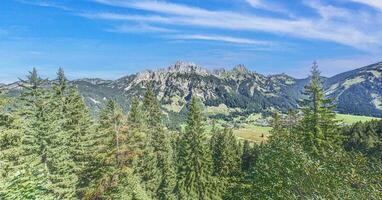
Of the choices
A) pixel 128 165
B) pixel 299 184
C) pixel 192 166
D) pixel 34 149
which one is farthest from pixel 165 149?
pixel 299 184

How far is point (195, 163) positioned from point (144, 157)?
10.5m

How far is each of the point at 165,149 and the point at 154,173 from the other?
282 inches

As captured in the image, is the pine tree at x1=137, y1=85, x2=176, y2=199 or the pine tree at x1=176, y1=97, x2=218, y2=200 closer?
the pine tree at x1=176, y1=97, x2=218, y2=200

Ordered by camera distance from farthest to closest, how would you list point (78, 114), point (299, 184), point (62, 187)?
1. point (78, 114)
2. point (62, 187)
3. point (299, 184)

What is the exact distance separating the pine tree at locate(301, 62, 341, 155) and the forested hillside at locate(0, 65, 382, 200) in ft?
0.37

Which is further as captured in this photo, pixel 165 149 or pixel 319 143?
pixel 165 149

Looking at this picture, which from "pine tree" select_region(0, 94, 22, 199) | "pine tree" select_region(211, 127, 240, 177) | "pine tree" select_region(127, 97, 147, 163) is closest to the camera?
"pine tree" select_region(0, 94, 22, 199)

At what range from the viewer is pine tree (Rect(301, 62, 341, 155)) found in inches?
2009

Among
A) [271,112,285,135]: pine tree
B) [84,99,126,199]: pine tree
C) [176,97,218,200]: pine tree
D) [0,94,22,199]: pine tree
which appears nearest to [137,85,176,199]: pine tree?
[176,97,218,200]: pine tree

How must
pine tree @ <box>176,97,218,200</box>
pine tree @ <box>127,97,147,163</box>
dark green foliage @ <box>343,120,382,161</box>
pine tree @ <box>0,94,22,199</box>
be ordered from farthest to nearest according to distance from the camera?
1. dark green foliage @ <box>343,120,382,161</box>
2. pine tree @ <box>176,97,218,200</box>
3. pine tree @ <box>127,97,147,163</box>
4. pine tree @ <box>0,94,22,199</box>

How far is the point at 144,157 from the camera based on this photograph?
70625 millimetres

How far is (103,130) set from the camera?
45031 mm

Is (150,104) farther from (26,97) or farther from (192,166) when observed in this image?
(26,97)

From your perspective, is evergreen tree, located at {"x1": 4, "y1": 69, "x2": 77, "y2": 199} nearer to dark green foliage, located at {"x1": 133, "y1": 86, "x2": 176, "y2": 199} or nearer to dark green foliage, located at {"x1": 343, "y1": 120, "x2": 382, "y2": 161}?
dark green foliage, located at {"x1": 133, "y1": 86, "x2": 176, "y2": 199}
